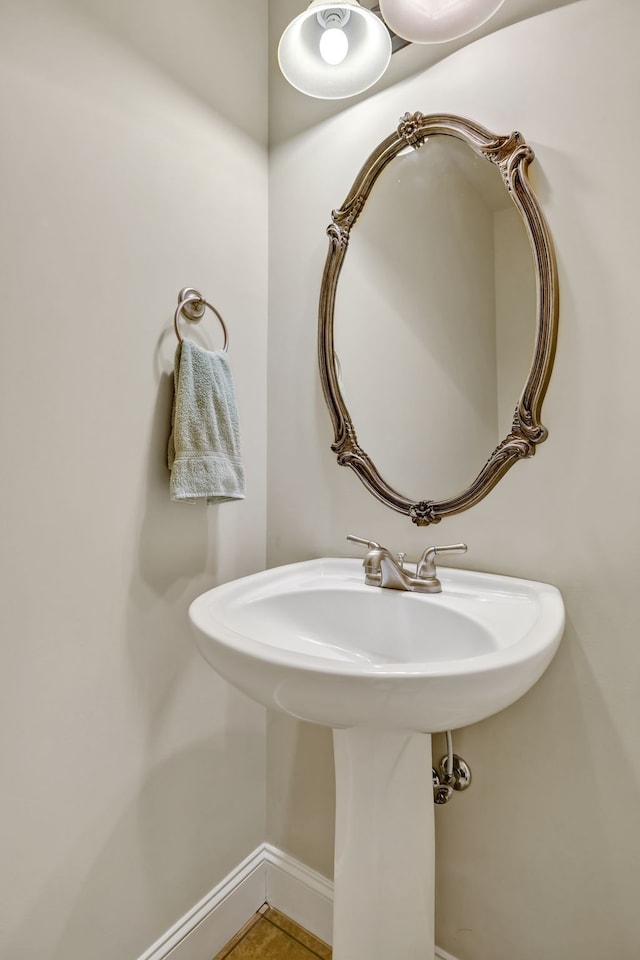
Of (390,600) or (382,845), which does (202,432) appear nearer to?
(390,600)

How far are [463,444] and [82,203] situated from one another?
91 centimetres

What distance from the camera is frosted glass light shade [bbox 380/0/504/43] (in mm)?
933

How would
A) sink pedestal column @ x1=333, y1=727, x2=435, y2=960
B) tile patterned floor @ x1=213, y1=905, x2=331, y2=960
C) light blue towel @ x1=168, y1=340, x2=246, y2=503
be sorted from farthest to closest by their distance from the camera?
tile patterned floor @ x1=213, y1=905, x2=331, y2=960, light blue towel @ x1=168, y1=340, x2=246, y2=503, sink pedestal column @ x1=333, y1=727, x2=435, y2=960

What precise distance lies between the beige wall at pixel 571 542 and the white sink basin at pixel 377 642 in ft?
0.41

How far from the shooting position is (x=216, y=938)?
1161 mm

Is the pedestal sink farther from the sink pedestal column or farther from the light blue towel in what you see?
the light blue towel

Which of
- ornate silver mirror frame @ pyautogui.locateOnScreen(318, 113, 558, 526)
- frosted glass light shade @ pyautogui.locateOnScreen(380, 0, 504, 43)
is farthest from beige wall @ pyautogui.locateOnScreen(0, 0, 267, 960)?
frosted glass light shade @ pyautogui.locateOnScreen(380, 0, 504, 43)

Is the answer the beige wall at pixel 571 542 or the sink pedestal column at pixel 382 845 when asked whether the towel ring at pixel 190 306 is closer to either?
the beige wall at pixel 571 542

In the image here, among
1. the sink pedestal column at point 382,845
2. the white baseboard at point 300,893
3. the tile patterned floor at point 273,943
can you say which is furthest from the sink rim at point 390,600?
the tile patterned floor at point 273,943

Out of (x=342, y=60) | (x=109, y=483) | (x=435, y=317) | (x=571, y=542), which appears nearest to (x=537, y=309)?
(x=435, y=317)

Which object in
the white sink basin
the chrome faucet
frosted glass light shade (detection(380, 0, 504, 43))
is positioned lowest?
the white sink basin

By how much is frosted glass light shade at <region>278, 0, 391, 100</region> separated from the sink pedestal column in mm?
1363

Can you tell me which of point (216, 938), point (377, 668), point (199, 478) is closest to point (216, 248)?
point (199, 478)

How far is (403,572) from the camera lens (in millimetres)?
1000
